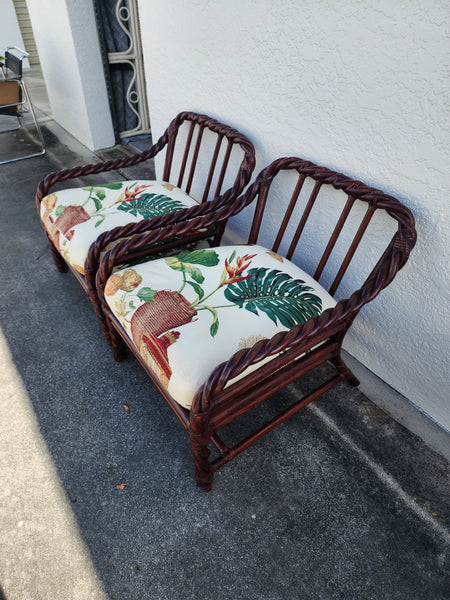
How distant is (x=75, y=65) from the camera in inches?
120

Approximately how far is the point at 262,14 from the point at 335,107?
46cm

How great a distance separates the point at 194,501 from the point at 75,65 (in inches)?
131

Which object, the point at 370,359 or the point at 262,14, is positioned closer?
the point at 262,14

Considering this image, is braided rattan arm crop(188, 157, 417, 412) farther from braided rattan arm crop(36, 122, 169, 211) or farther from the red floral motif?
braided rattan arm crop(36, 122, 169, 211)

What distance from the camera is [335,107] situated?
1219 millimetres

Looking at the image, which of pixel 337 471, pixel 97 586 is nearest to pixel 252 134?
pixel 337 471

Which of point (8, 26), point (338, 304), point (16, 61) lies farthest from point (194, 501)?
point (8, 26)

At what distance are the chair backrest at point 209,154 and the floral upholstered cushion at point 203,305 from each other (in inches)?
15.3

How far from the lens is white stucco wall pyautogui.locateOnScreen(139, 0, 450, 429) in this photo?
1.00 m

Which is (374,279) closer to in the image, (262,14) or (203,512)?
(203,512)

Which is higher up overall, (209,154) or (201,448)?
(209,154)

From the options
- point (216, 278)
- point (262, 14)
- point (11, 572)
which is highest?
point (262, 14)

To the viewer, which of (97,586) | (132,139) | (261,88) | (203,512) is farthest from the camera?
(132,139)

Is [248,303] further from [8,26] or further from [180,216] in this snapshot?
[8,26]
